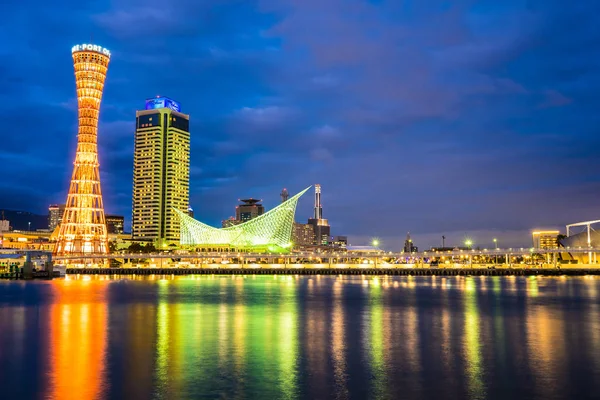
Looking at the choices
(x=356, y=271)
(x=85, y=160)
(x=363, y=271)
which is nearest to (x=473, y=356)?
(x=363, y=271)

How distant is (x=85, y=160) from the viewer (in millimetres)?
97125

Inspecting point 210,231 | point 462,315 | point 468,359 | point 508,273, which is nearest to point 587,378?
point 468,359

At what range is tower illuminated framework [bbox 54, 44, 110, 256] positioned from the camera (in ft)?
307

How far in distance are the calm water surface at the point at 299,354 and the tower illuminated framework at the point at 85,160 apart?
67493 mm

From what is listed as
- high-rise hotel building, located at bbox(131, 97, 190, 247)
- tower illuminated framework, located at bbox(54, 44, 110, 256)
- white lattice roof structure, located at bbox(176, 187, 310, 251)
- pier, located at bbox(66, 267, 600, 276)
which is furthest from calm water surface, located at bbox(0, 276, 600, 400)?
high-rise hotel building, located at bbox(131, 97, 190, 247)

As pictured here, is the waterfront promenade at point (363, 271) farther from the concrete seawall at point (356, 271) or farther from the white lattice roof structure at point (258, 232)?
the white lattice roof structure at point (258, 232)

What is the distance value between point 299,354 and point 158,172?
15494 centimetres

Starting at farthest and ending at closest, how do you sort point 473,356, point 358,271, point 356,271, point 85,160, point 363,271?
point 356,271
point 358,271
point 363,271
point 85,160
point 473,356

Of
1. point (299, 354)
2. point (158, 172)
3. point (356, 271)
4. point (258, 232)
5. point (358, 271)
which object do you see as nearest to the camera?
point (299, 354)

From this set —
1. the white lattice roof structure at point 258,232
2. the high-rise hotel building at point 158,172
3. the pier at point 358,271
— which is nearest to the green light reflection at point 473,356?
the pier at point 358,271

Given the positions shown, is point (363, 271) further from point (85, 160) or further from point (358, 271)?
point (85, 160)

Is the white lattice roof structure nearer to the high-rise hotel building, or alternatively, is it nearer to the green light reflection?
the high-rise hotel building

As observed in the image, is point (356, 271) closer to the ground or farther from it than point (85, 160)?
closer to the ground

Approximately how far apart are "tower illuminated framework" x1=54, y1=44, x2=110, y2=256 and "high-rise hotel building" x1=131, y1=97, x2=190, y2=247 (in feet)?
186
